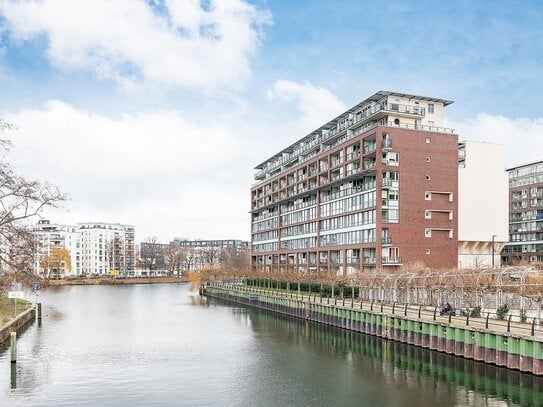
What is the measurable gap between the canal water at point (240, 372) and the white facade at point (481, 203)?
4110 cm

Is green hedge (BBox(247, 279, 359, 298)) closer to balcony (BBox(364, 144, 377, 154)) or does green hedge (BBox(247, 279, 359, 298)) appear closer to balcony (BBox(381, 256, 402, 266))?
balcony (BBox(381, 256, 402, 266))

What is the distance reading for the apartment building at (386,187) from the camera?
89438 mm

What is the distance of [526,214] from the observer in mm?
145250

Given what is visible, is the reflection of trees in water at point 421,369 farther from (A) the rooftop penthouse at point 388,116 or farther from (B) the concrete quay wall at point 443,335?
(A) the rooftop penthouse at point 388,116

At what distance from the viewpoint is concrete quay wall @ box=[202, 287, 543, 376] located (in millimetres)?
36750

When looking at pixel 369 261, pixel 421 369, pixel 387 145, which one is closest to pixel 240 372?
pixel 421 369

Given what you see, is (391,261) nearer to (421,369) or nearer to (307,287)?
(307,287)

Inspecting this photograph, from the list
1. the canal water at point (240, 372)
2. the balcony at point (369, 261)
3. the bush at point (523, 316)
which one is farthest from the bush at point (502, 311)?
the balcony at point (369, 261)

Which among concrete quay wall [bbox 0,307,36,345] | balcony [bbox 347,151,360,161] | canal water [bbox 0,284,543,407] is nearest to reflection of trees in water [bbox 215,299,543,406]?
canal water [bbox 0,284,543,407]

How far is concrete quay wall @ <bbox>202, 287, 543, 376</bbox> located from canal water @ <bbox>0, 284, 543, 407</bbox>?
0.92 m

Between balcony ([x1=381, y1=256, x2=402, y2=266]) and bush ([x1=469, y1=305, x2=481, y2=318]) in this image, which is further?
balcony ([x1=381, y1=256, x2=402, y2=266])

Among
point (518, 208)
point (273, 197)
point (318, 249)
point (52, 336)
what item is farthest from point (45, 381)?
point (518, 208)

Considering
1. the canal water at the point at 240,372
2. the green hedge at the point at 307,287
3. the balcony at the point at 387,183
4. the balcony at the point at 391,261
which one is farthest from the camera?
the balcony at the point at 387,183

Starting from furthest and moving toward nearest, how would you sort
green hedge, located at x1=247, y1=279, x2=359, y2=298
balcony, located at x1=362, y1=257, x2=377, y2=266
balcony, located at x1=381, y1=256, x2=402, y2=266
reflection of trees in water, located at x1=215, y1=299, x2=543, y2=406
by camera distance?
balcony, located at x1=362, y1=257, x2=377, y2=266
balcony, located at x1=381, y1=256, x2=402, y2=266
green hedge, located at x1=247, y1=279, x2=359, y2=298
reflection of trees in water, located at x1=215, y1=299, x2=543, y2=406
